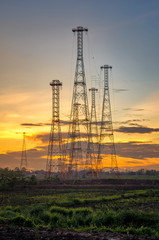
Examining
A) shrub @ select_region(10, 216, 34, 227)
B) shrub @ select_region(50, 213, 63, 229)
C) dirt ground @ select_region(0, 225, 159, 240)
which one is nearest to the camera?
dirt ground @ select_region(0, 225, 159, 240)

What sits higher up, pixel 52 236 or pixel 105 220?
pixel 105 220

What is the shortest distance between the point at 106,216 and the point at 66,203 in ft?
45.8

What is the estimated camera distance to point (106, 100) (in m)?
73.9

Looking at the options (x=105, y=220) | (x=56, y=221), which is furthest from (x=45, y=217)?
(x=105, y=220)

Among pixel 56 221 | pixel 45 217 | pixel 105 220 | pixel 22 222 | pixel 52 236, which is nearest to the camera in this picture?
pixel 52 236

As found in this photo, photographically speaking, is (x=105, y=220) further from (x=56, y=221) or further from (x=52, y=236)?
(x=52, y=236)

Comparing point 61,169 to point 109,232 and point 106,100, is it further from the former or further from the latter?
point 109,232

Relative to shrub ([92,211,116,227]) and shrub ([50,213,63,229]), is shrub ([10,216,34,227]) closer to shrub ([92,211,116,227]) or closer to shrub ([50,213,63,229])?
shrub ([50,213,63,229])

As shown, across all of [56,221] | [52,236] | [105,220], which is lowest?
[56,221]

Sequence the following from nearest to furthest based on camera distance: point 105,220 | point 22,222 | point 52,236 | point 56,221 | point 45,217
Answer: point 52,236 → point 22,222 → point 105,220 → point 56,221 → point 45,217

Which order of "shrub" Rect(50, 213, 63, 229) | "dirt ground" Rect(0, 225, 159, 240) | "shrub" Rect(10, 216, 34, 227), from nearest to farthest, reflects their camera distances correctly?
"dirt ground" Rect(0, 225, 159, 240) → "shrub" Rect(10, 216, 34, 227) → "shrub" Rect(50, 213, 63, 229)

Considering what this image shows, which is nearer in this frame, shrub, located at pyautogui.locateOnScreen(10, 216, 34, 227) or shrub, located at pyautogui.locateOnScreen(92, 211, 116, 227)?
shrub, located at pyautogui.locateOnScreen(10, 216, 34, 227)

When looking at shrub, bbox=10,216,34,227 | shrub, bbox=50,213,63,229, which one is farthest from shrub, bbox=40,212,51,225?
shrub, bbox=10,216,34,227

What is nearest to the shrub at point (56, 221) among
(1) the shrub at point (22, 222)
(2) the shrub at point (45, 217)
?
(2) the shrub at point (45, 217)
